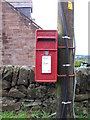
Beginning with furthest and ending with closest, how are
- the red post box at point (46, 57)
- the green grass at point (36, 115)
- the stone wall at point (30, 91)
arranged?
the stone wall at point (30, 91) < the green grass at point (36, 115) < the red post box at point (46, 57)

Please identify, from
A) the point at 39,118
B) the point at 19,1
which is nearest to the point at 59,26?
the point at 39,118

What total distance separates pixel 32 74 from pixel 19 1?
9935 millimetres

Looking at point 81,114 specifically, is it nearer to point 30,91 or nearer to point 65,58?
point 30,91

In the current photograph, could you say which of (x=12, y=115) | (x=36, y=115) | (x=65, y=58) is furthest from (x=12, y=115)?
(x=65, y=58)

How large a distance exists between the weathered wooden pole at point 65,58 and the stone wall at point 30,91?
132 centimetres

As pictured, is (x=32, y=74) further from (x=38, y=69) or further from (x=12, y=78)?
(x=38, y=69)

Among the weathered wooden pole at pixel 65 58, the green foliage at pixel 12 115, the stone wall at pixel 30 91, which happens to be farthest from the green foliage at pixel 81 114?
the weathered wooden pole at pixel 65 58

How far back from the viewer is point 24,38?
10.2 m

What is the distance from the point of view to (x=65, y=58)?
9.37ft

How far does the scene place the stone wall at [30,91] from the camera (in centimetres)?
423

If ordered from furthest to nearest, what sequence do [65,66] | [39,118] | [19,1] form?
[19,1]
[39,118]
[65,66]

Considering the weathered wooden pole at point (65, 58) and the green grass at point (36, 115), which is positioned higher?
the weathered wooden pole at point (65, 58)

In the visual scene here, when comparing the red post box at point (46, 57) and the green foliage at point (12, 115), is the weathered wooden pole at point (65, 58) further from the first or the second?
the green foliage at point (12, 115)

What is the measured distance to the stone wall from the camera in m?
4.23
